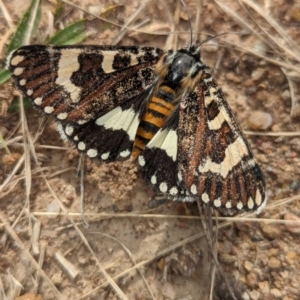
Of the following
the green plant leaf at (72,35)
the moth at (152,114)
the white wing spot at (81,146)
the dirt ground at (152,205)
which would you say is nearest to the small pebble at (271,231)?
the dirt ground at (152,205)

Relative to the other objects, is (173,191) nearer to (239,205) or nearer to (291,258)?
(239,205)

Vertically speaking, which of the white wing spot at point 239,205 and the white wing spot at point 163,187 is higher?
the white wing spot at point 163,187

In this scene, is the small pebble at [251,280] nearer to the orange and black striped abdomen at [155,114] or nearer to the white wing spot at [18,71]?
the orange and black striped abdomen at [155,114]

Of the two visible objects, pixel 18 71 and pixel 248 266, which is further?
pixel 248 266

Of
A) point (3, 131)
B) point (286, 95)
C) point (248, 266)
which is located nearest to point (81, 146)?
point (3, 131)

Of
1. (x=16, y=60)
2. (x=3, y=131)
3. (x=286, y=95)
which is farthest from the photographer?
(x=286, y=95)

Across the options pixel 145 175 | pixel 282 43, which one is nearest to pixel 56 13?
pixel 145 175

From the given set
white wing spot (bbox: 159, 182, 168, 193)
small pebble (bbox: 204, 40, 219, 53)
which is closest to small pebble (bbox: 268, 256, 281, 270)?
white wing spot (bbox: 159, 182, 168, 193)
